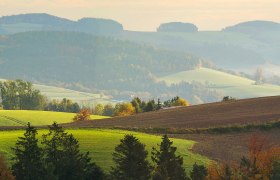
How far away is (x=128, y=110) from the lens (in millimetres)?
168500

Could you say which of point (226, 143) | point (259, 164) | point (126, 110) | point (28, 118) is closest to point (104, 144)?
point (226, 143)

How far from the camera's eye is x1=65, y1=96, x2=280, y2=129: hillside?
9462cm

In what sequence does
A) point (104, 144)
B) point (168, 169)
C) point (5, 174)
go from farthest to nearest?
1. point (104, 144)
2. point (168, 169)
3. point (5, 174)

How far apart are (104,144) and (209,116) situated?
37835mm

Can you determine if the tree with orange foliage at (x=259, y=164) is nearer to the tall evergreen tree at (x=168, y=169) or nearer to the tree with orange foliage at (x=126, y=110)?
the tall evergreen tree at (x=168, y=169)

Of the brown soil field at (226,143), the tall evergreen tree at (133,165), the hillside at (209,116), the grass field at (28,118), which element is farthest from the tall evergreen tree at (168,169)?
the grass field at (28,118)

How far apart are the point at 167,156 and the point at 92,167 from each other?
682cm

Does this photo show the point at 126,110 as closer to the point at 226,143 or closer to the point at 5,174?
the point at 226,143

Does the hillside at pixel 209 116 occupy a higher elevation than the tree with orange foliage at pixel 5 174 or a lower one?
higher

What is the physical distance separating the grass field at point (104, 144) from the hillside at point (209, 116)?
1477 centimetres

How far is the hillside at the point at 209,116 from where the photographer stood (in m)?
94.6

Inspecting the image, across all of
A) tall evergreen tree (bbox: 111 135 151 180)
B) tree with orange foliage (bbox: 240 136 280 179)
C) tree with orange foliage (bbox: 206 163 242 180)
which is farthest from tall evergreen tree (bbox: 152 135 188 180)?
tree with orange foliage (bbox: 240 136 280 179)

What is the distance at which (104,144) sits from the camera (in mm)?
70500

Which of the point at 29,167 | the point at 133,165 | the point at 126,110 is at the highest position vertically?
the point at 126,110
